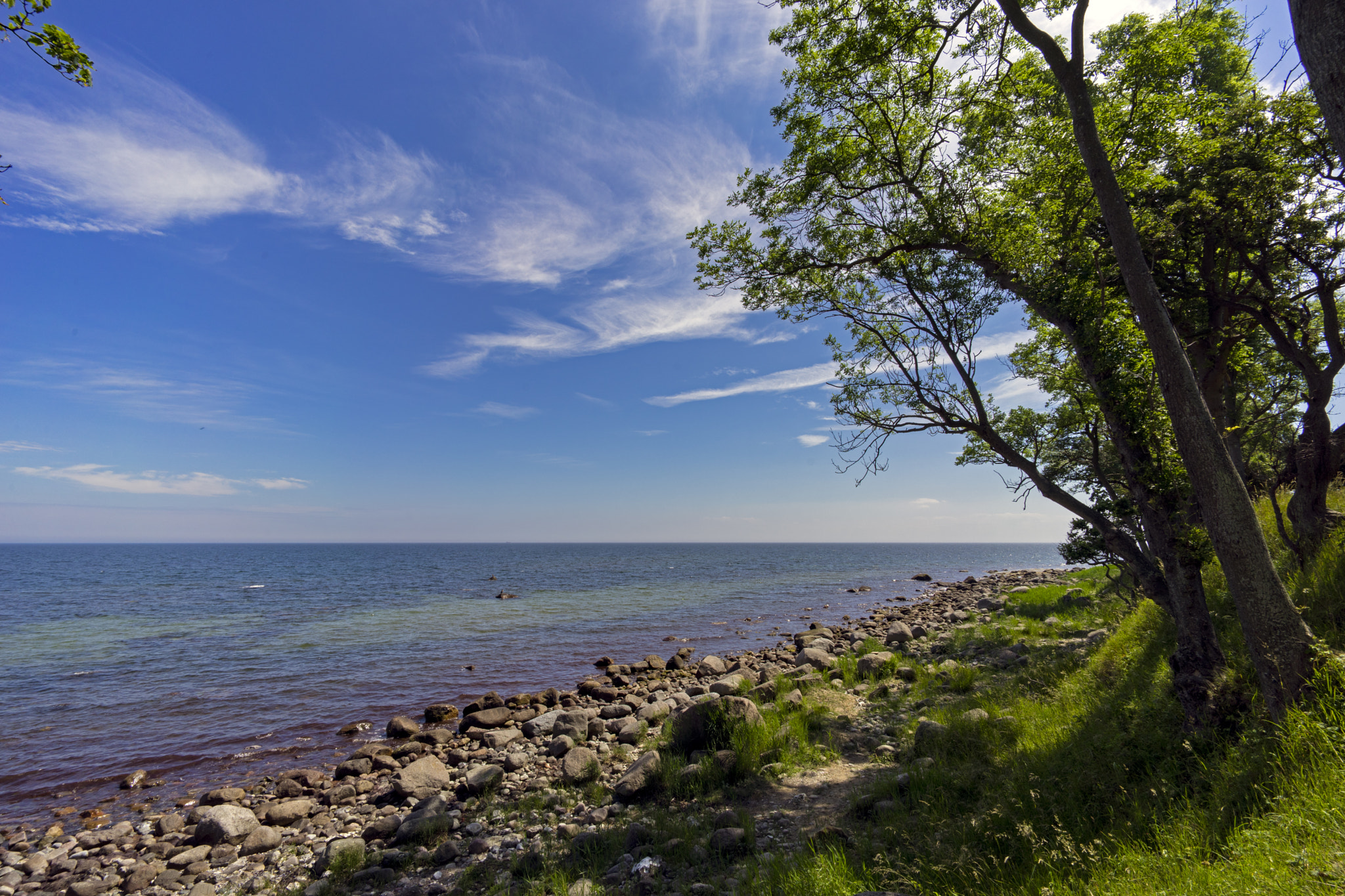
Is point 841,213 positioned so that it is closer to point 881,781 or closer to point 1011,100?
point 1011,100

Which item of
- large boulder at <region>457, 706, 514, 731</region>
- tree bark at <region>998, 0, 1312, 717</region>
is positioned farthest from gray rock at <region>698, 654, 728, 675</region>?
tree bark at <region>998, 0, 1312, 717</region>

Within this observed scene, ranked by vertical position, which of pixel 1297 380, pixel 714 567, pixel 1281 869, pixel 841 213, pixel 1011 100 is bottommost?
pixel 714 567

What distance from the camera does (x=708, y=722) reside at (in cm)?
1030

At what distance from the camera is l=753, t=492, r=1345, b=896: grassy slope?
3.74 metres

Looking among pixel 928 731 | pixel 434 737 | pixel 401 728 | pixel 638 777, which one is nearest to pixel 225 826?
pixel 434 737

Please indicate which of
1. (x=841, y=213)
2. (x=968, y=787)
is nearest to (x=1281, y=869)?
(x=968, y=787)

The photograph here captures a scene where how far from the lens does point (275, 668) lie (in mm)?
20562

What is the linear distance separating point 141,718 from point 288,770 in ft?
23.8

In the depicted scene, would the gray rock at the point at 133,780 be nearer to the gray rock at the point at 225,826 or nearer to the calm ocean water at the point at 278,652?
the calm ocean water at the point at 278,652

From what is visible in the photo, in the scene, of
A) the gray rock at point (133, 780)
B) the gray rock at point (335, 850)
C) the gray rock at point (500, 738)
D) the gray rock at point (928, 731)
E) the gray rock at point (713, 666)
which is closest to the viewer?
the gray rock at point (335, 850)

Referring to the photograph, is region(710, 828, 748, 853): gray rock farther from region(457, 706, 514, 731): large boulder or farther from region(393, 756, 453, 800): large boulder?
region(457, 706, 514, 731): large boulder

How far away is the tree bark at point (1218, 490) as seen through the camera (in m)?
5.31

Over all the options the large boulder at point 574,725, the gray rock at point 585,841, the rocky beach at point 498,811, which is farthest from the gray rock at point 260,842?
the large boulder at point 574,725

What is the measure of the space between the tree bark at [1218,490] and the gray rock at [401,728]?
53.2 ft
